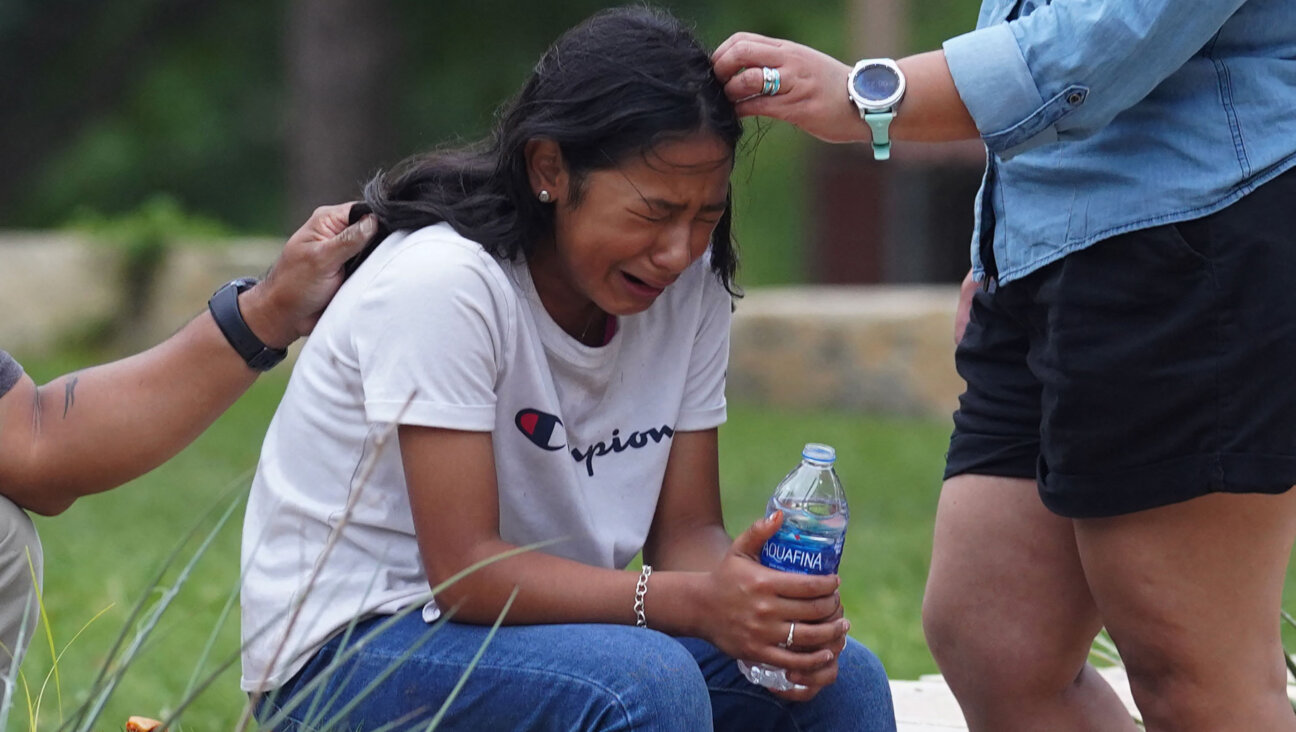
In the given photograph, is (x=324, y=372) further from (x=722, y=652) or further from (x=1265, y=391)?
(x=1265, y=391)

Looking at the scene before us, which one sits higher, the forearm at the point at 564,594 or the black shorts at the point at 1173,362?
the black shorts at the point at 1173,362

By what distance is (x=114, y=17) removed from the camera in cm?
1923

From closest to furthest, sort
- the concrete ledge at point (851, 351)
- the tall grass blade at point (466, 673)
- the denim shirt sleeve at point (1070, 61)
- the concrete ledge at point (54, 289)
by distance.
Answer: the tall grass blade at point (466, 673), the denim shirt sleeve at point (1070, 61), the concrete ledge at point (851, 351), the concrete ledge at point (54, 289)

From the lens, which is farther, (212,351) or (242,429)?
(242,429)

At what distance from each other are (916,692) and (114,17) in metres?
17.9

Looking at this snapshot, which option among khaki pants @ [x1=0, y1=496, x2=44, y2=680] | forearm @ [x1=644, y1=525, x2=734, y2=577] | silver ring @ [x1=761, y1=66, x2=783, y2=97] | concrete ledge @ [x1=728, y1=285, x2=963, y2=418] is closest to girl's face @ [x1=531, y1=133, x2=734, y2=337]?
silver ring @ [x1=761, y1=66, x2=783, y2=97]

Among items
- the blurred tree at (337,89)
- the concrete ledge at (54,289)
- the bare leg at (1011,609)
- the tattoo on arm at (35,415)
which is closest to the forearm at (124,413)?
the tattoo on arm at (35,415)

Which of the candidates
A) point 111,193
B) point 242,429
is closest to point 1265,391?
point 242,429

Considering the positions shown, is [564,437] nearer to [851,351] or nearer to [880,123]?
[880,123]

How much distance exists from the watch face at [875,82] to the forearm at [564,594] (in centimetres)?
69

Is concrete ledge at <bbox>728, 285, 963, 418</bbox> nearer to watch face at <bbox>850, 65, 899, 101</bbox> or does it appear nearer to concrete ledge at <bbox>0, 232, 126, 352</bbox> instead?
concrete ledge at <bbox>0, 232, 126, 352</bbox>

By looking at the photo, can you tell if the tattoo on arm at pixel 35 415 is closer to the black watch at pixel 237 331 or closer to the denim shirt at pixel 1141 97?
the black watch at pixel 237 331

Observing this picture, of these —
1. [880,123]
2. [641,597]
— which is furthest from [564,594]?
[880,123]

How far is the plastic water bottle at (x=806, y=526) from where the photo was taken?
214 cm
